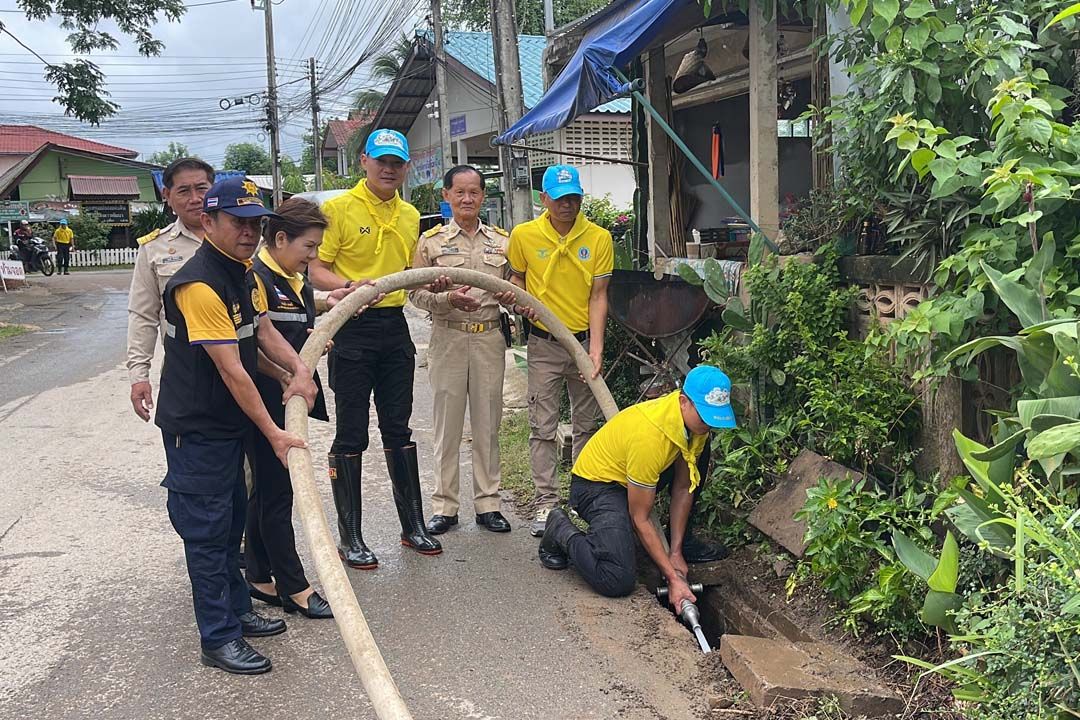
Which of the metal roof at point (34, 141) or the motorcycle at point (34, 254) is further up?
the metal roof at point (34, 141)

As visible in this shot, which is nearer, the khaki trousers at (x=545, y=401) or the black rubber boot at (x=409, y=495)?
the black rubber boot at (x=409, y=495)

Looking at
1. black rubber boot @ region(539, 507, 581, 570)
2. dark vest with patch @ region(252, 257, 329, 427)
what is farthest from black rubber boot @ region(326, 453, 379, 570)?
black rubber boot @ region(539, 507, 581, 570)

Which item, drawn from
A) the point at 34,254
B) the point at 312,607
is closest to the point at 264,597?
the point at 312,607

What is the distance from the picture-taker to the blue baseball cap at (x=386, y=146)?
442 cm

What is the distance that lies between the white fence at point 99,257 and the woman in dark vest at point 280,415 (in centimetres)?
3201

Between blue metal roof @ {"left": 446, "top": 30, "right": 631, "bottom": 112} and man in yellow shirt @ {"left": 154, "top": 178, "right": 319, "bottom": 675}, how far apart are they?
617 inches

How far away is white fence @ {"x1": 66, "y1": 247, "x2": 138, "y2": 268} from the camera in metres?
32.3

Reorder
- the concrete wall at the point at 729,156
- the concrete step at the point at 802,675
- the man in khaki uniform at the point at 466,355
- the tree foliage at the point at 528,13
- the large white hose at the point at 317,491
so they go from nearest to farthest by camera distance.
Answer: the large white hose at the point at 317,491 → the concrete step at the point at 802,675 → the man in khaki uniform at the point at 466,355 → the concrete wall at the point at 729,156 → the tree foliage at the point at 528,13

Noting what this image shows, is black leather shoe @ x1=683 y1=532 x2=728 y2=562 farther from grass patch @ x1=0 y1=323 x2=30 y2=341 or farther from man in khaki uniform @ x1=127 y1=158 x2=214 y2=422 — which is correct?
grass patch @ x1=0 y1=323 x2=30 y2=341

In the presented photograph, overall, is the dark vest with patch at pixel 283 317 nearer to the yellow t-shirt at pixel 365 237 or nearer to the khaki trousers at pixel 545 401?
the yellow t-shirt at pixel 365 237

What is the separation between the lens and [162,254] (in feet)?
13.3

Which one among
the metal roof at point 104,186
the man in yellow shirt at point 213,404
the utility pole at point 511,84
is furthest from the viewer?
the metal roof at point 104,186

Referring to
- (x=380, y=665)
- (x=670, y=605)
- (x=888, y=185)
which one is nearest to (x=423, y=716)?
(x=380, y=665)

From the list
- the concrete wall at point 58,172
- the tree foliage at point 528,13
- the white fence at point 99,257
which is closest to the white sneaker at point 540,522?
the tree foliage at point 528,13
